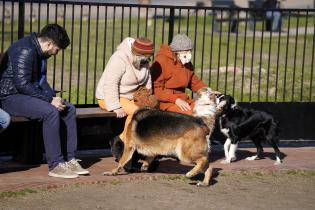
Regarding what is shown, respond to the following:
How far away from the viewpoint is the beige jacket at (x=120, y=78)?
923 centimetres

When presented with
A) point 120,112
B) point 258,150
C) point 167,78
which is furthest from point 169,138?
point 258,150

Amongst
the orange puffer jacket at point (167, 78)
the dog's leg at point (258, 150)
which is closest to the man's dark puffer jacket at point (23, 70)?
the orange puffer jacket at point (167, 78)

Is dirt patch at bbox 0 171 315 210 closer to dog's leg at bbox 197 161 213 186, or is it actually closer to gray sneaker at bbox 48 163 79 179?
dog's leg at bbox 197 161 213 186

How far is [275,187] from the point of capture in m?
8.99

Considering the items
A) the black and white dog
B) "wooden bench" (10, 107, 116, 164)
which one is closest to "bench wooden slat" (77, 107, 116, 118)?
"wooden bench" (10, 107, 116, 164)

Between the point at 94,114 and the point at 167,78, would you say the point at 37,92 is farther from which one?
the point at 167,78

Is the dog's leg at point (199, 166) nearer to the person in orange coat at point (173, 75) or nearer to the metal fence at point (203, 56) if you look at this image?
the person in orange coat at point (173, 75)

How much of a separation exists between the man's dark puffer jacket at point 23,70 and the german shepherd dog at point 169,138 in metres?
0.94

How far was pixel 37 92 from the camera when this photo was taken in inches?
343

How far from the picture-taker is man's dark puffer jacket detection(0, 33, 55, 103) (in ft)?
28.2

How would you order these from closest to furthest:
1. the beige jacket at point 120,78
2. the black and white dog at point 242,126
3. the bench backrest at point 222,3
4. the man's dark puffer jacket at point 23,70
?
the man's dark puffer jacket at point 23,70 < the beige jacket at point 120,78 < the black and white dog at point 242,126 < the bench backrest at point 222,3

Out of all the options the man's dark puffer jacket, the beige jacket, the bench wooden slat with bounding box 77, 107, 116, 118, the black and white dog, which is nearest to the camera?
the man's dark puffer jacket

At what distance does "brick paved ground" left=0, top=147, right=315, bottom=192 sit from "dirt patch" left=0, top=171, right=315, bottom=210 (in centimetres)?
16

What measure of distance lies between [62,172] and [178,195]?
3.95 ft
